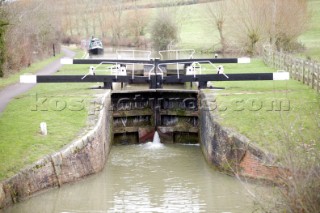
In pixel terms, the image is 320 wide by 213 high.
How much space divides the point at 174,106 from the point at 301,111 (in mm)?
5717

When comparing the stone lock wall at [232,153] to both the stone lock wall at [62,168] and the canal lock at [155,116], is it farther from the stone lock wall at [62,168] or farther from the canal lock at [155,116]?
the stone lock wall at [62,168]

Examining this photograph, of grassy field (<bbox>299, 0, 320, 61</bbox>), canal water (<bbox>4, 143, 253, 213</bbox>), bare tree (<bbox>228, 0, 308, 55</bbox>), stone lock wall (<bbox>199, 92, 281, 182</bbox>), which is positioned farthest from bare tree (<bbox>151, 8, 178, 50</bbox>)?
canal water (<bbox>4, 143, 253, 213</bbox>)

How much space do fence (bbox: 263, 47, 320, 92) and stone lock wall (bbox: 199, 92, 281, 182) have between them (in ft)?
17.4

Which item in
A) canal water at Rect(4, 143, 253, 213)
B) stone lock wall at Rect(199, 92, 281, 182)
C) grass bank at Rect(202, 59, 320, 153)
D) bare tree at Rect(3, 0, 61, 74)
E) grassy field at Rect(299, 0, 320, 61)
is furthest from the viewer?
grassy field at Rect(299, 0, 320, 61)

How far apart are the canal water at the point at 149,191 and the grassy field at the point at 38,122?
→ 3.36ft

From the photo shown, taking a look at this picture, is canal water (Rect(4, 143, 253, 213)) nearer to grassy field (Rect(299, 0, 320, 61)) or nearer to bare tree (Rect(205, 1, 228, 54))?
grassy field (Rect(299, 0, 320, 61))

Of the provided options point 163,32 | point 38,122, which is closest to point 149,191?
point 38,122

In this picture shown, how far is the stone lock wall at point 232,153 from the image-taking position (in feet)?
41.9

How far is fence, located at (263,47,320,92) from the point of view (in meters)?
20.3

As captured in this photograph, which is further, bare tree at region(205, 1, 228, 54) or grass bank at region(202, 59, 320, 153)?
bare tree at region(205, 1, 228, 54)

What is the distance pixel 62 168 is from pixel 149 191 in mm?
2204

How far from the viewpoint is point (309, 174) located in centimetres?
782

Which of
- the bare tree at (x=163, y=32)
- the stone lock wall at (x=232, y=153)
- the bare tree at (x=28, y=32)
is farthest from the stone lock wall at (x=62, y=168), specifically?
the bare tree at (x=163, y=32)

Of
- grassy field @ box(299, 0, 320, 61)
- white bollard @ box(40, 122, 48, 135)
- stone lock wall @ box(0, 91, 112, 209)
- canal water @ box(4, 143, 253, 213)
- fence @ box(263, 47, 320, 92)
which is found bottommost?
canal water @ box(4, 143, 253, 213)
